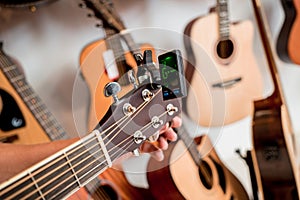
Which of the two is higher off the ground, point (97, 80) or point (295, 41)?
point (97, 80)

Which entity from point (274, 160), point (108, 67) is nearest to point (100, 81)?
point (108, 67)

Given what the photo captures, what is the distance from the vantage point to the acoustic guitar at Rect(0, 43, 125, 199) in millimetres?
758

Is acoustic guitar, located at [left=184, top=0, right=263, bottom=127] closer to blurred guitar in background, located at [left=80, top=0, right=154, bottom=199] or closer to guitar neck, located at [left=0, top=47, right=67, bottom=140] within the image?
blurred guitar in background, located at [left=80, top=0, right=154, bottom=199]

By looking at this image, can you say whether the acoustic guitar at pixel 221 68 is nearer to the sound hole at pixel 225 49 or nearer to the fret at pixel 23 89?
the sound hole at pixel 225 49

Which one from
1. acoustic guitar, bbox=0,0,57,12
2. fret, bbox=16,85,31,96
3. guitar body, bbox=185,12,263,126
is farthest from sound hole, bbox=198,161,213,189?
acoustic guitar, bbox=0,0,57,12

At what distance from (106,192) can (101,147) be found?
0.34m

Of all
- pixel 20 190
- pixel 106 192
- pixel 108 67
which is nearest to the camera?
pixel 20 190

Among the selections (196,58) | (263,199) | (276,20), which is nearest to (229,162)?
(263,199)

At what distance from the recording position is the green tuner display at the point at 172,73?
45 cm

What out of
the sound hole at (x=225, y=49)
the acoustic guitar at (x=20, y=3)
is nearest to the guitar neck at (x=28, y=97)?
the acoustic guitar at (x=20, y=3)

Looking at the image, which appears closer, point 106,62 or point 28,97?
point 106,62

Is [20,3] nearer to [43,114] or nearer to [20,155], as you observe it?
[43,114]

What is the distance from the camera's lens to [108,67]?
1.85 ft

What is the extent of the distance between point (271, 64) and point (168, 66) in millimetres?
584
